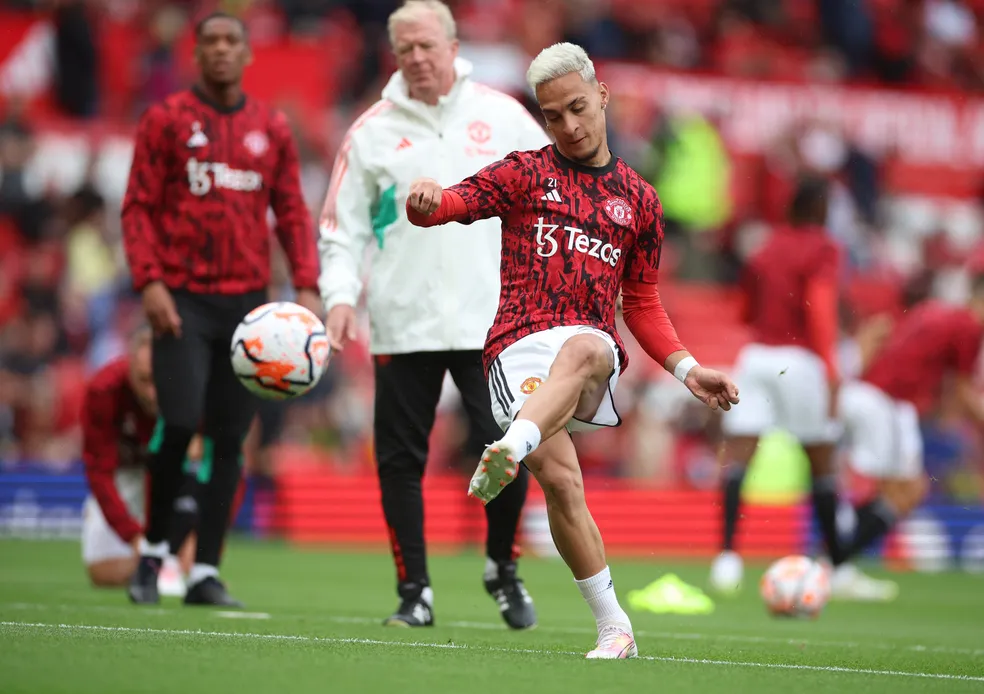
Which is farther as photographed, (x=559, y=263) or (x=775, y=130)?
(x=775, y=130)

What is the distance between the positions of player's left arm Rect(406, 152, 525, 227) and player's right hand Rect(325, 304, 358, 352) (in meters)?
1.49

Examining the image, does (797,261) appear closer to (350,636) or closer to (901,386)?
(901,386)

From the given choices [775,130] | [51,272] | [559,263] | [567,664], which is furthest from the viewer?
[775,130]

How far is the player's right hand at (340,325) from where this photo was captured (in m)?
7.41

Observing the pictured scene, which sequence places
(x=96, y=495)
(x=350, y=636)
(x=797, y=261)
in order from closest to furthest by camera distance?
(x=350, y=636) < (x=96, y=495) < (x=797, y=261)

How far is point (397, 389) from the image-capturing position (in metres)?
7.58

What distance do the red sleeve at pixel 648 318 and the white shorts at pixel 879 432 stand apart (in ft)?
16.9

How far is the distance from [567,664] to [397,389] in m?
2.29

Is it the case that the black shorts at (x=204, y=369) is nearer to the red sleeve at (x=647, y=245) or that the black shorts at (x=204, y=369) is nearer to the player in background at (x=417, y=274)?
the player in background at (x=417, y=274)

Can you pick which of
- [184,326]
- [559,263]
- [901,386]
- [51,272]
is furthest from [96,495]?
[51,272]

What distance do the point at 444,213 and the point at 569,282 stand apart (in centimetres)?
54

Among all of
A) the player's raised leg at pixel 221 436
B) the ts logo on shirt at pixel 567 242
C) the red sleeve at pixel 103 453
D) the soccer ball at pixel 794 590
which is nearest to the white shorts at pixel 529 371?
the ts logo on shirt at pixel 567 242

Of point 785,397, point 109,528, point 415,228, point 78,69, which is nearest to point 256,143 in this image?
point 415,228

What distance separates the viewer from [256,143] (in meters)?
8.30
